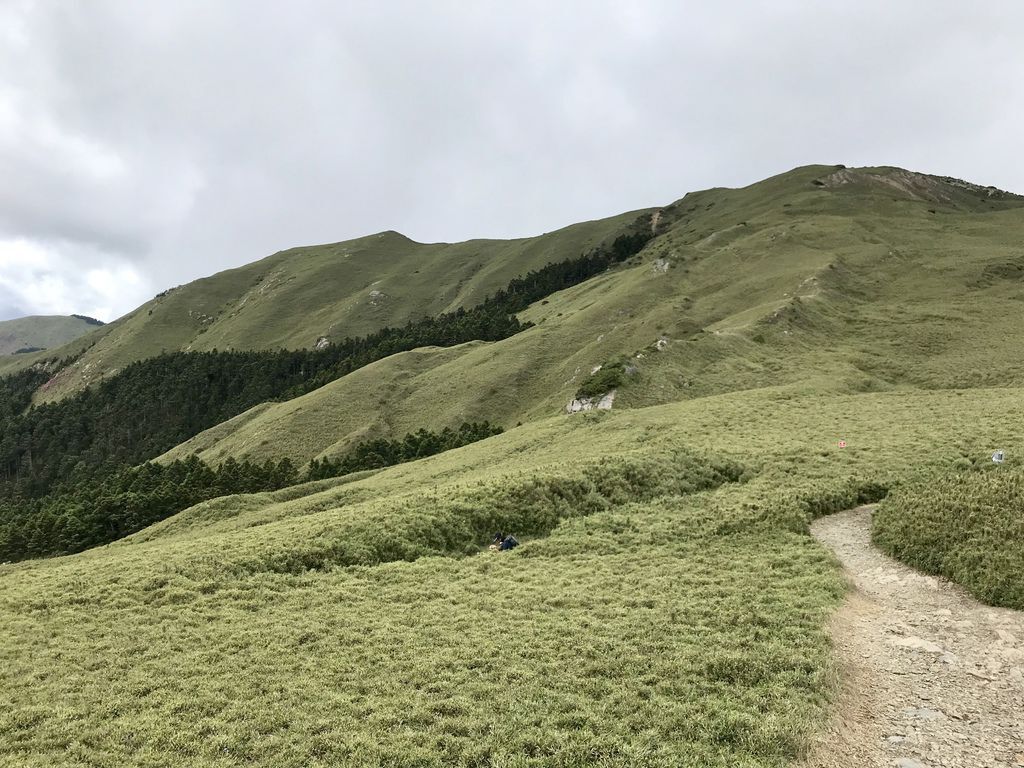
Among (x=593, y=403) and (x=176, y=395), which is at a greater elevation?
(x=176, y=395)

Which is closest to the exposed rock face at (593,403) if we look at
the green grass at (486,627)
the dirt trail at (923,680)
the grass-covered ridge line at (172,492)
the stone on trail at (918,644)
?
the grass-covered ridge line at (172,492)

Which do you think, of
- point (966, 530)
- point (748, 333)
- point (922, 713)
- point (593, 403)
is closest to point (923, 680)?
point (922, 713)

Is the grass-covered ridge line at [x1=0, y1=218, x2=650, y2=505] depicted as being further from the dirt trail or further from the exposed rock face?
the dirt trail

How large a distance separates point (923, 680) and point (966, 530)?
376 inches

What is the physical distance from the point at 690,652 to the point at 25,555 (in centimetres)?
7926

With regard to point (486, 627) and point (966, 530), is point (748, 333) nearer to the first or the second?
point (966, 530)

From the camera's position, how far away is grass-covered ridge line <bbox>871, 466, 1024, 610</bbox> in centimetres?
1762

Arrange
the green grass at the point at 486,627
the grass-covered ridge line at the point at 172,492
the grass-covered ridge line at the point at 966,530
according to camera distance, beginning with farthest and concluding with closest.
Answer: the grass-covered ridge line at the point at 172,492, the grass-covered ridge line at the point at 966,530, the green grass at the point at 486,627

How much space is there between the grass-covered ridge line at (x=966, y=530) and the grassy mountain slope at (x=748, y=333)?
3357 cm

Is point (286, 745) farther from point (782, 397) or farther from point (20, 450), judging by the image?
point (20, 450)

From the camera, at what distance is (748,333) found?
73.3 meters

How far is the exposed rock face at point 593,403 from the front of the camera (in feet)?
186

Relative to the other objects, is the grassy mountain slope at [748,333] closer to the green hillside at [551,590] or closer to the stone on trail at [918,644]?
the green hillside at [551,590]

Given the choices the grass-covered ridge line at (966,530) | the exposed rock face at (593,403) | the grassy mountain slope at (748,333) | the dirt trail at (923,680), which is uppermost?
the grassy mountain slope at (748,333)
